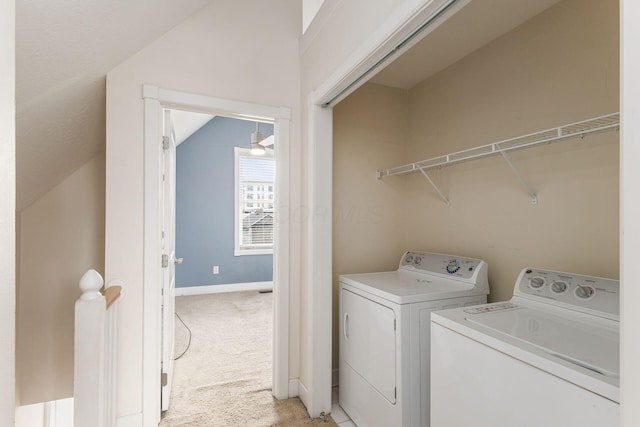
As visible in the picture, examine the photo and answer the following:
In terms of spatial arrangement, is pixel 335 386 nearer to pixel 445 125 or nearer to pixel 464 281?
pixel 464 281

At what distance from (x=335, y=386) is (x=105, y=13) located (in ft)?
8.33

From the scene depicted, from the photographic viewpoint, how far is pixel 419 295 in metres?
1.65

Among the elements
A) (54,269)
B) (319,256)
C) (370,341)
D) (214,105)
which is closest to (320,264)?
(319,256)

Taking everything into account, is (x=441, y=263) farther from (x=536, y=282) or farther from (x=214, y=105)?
(x=214, y=105)

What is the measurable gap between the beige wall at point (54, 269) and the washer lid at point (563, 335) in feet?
9.13

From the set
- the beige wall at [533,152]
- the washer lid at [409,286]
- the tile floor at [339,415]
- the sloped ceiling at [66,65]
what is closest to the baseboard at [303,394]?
the tile floor at [339,415]

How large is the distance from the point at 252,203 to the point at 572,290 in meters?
4.64

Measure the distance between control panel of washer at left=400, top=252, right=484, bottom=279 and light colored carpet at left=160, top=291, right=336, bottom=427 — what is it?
113 centimetres

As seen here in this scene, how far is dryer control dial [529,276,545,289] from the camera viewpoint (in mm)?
1528

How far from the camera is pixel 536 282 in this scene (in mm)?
1550

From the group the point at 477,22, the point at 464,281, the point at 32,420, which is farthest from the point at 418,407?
the point at 32,420

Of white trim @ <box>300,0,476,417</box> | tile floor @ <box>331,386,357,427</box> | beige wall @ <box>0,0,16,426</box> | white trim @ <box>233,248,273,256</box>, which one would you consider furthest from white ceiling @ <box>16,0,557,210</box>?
white trim @ <box>233,248,273,256</box>

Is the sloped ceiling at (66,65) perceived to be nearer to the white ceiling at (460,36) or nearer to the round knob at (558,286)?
the white ceiling at (460,36)

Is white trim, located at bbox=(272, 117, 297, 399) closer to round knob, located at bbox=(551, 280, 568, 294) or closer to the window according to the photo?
round knob, located at bbox=(551, 280, 568, 294)
